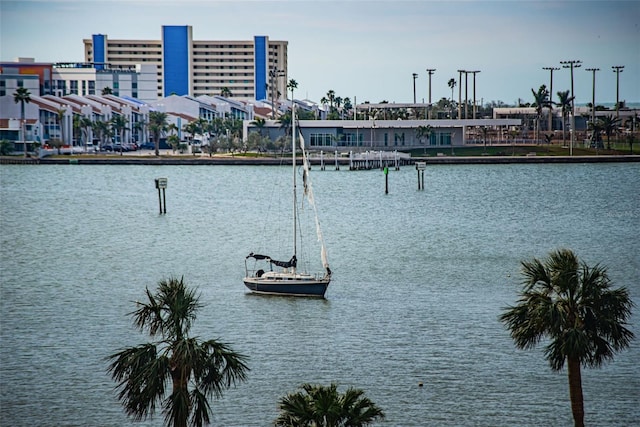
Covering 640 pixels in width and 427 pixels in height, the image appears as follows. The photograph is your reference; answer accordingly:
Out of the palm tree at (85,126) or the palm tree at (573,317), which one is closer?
the palm tree at (573,317)

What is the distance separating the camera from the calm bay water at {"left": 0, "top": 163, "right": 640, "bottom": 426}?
3216cm

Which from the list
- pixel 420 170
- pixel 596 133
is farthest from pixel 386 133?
pixel 420 170

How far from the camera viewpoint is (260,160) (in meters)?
168

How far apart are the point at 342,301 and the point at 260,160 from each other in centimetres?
12175

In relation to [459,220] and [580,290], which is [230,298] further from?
[459,220]

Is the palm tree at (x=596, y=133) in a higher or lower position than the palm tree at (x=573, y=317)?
higher

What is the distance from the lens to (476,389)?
33.0 metres

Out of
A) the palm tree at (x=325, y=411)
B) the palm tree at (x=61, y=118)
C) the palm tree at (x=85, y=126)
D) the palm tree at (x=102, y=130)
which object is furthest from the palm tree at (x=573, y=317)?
the palm tree at (x=102, y=130)

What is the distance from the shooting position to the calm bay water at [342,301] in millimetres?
32156

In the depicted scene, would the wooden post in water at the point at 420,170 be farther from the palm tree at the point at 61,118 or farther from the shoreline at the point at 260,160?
the palm tree at the point at 61,118

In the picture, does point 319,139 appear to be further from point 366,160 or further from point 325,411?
point 325,411

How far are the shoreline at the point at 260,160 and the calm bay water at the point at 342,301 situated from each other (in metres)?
50.6

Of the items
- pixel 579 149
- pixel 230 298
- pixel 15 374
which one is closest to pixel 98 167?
pixel 579 149

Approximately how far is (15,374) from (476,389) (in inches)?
587
